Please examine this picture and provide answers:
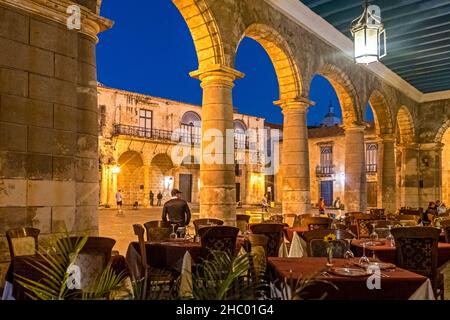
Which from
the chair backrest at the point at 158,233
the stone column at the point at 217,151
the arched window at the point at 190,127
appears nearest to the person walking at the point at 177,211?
the stone column at the point at 217,151

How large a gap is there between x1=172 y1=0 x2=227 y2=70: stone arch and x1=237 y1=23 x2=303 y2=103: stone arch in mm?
1709

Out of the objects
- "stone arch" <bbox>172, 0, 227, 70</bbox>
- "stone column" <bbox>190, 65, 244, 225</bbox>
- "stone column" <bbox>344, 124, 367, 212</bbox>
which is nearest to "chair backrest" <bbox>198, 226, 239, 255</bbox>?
"stone column" <bbox>190, 65, 244, 225</bbox>

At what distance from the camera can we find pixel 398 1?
867 centimetres

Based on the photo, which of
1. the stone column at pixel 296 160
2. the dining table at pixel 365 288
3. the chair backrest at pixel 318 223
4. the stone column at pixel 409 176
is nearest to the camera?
the dining table at pixel 365 288

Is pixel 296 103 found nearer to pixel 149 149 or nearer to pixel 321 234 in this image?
pixel 321 234

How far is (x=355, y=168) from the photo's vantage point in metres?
12.1

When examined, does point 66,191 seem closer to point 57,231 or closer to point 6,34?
point 57,231

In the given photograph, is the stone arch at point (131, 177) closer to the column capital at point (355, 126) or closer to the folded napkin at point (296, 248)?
the column capital at point (355, 126)

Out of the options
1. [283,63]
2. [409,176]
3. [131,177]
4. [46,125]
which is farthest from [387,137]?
[131,177]

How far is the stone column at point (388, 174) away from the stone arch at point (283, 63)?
20.9 ft

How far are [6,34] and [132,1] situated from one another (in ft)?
245

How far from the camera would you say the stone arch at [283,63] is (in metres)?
8.70

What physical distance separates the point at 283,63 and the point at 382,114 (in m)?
6.54

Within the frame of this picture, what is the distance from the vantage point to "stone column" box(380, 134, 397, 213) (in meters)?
14.2
